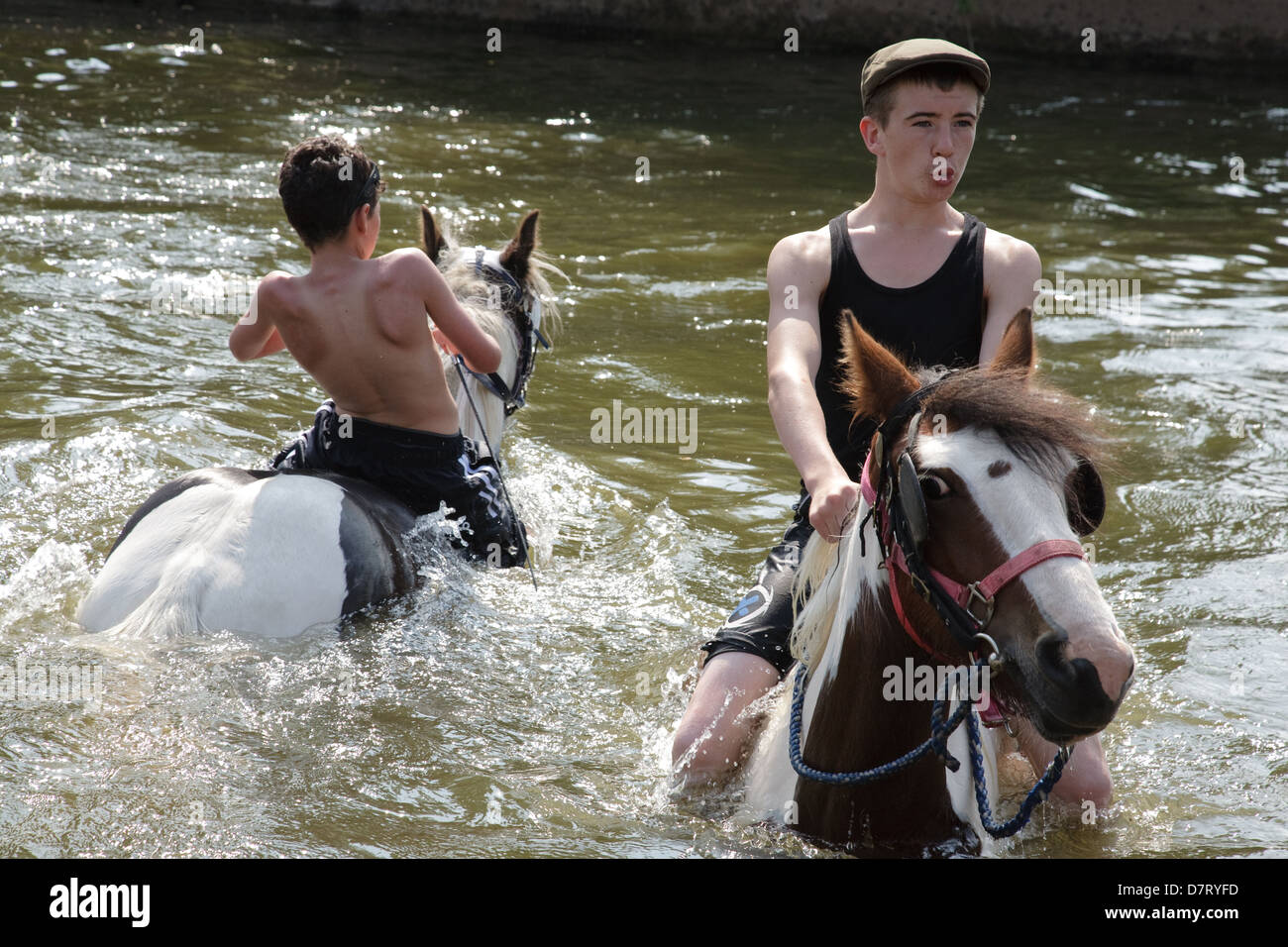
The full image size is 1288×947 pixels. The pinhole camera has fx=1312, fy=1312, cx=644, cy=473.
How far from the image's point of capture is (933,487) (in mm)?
2646

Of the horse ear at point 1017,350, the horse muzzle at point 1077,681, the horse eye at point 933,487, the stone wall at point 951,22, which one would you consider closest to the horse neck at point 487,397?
the horse ear at point 1017,350

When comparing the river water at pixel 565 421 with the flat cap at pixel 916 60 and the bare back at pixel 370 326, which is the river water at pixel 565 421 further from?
the flat cap at pixel 916 60

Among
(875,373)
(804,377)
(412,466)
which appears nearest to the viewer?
(875,373)

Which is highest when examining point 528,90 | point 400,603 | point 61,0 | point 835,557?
point 61,0

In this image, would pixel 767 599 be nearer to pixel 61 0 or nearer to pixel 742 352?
pixel 742 352

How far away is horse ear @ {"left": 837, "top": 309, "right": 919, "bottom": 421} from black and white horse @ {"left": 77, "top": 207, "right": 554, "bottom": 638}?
2196 millimetres

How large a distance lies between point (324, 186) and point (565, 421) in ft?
10.2

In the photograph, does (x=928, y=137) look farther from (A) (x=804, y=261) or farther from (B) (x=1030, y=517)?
(B) (x=1030, y=517)

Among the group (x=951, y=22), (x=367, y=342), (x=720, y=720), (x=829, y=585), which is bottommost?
(x=720, y=720)

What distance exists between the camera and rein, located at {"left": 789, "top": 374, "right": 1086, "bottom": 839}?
8.40 ft

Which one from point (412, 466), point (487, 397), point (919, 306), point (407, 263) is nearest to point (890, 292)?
point (919, 306)
